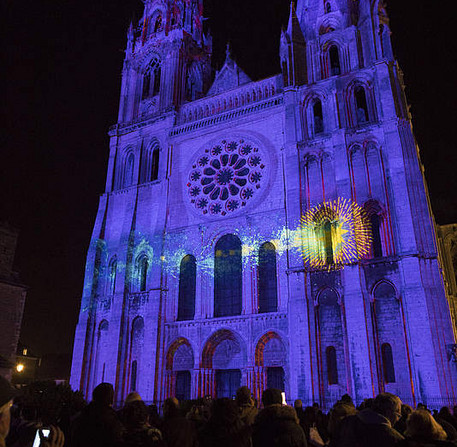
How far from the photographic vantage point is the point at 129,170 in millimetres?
30797

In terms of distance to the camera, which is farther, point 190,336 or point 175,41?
point 175,41

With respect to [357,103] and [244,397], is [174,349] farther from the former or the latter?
[244,397]

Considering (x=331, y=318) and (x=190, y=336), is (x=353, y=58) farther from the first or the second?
(x=190, y=336)

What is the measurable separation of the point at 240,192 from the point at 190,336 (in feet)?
29.3

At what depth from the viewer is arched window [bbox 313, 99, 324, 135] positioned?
82.1 feet

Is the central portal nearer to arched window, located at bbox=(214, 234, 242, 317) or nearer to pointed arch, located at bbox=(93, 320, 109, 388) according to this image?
arched window, located at bbox=(214, 234, 242, 317)

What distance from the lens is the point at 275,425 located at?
407 cm

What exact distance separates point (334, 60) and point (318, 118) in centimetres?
421

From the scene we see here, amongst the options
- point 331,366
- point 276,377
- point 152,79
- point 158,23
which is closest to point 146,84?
point 152,79

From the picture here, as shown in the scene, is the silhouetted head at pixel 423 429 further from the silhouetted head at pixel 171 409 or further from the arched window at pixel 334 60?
the arched window at pixel 334 60

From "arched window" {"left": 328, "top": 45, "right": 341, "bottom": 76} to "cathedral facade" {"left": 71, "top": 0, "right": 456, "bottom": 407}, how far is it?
94 millimetres

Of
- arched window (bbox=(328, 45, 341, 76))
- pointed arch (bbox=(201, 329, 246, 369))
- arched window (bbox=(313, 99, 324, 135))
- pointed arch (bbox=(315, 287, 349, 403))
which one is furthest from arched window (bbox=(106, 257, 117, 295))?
arched window (bbox=(328, 45, 341, 76))

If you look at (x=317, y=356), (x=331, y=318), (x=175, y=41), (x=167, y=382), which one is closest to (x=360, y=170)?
(x=331, y=318)

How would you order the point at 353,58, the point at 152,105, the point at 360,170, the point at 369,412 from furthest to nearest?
the point at 152,105 < the point at 353,58 < the point at 360,170 < the point at 369,412
